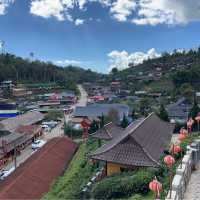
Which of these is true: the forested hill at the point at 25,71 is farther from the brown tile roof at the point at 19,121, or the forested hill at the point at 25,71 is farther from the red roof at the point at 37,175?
the red roof at the point at 37,175

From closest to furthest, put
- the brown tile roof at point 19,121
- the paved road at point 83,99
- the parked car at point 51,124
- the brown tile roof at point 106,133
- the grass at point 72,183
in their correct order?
1. the grass at point 72,183
2. the brown tile roof at point 106,133
3. the brown tile roof at point 19,121
4. the parked car at point 51,124
5. the paved road at point 83,99

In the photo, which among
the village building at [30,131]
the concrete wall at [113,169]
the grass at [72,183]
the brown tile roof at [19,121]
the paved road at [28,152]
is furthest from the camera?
the brown tile roof at [19,121]

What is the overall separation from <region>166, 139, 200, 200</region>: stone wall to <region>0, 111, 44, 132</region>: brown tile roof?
1086 inches

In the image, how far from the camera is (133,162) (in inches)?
535

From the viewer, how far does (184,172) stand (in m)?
10.9

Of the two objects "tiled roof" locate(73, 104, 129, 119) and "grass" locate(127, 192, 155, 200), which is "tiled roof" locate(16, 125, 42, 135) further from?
"grass" locate(127, 192, 155, 200)

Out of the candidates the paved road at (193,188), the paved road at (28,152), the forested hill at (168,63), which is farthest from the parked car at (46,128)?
the forested hill at (168,63)

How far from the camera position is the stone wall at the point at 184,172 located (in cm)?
947

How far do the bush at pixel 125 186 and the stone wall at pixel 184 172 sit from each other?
3.62 ft

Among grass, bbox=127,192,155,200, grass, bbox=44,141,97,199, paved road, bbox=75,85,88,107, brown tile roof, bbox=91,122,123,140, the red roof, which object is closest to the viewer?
grass, bbox=127,192,155,200

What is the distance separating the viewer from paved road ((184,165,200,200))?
33.9 ft

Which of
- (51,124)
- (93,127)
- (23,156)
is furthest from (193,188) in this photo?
(51,124)

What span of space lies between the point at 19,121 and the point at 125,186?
1328 inches

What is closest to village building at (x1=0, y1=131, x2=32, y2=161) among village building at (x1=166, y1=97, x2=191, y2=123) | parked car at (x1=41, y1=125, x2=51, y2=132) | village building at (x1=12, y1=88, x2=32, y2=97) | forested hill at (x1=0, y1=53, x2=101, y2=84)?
parked car at (x1=41, y1=125, x2=51, y2=132)
